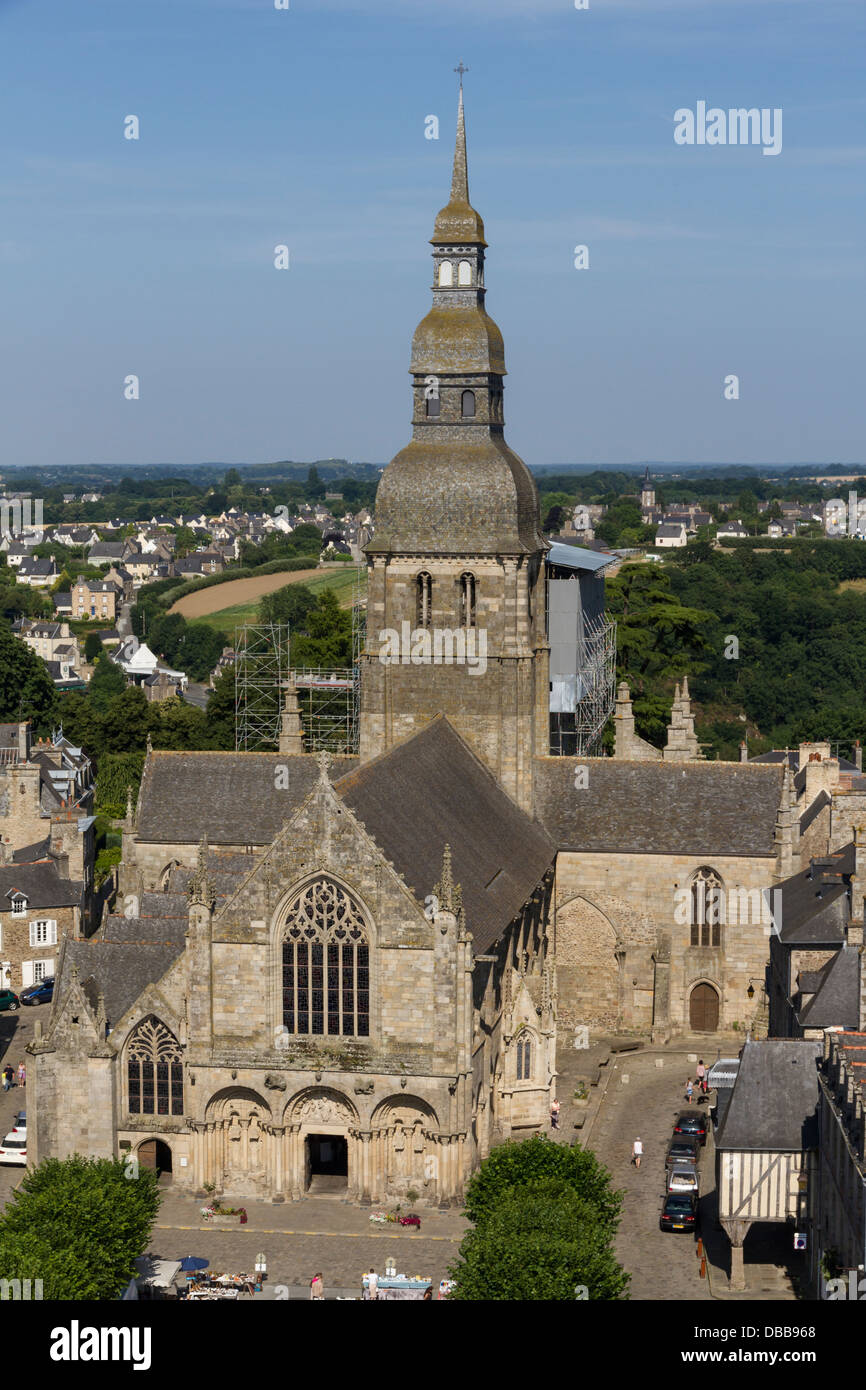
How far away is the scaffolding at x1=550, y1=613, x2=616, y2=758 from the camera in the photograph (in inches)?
3110

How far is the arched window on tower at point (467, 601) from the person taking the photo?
232 feet

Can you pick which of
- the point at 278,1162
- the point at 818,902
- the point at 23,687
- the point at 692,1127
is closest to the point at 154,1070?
the point at 278,1162

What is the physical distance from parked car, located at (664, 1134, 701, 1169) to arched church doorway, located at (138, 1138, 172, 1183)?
1371 centimetres

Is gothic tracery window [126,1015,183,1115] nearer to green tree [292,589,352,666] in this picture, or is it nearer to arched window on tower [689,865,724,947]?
arched window on tower [689,865,724,947]

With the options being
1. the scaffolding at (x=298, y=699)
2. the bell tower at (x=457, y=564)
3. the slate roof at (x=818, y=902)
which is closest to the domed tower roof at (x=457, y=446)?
the bell tower at (x=457, y=564)

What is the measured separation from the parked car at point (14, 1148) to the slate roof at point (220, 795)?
60.0ft

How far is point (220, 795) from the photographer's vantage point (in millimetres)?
75312

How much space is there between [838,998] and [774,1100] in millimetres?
6561

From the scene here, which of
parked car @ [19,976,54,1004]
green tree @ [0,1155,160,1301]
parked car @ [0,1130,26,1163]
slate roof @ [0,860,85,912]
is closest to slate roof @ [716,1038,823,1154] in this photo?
green tree @ [0,1155,160,1301]

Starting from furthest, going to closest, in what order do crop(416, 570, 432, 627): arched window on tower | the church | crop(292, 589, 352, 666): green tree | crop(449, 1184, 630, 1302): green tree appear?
crop(292, 589, 352, 666): green tree < crop(416, 570, 432, 627): arched window on tower < the church < crop(449, 1184, 630, 1302): green tree

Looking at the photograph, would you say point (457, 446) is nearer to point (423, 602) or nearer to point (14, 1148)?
point (423, 602)

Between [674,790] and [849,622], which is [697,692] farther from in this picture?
[674,790]
